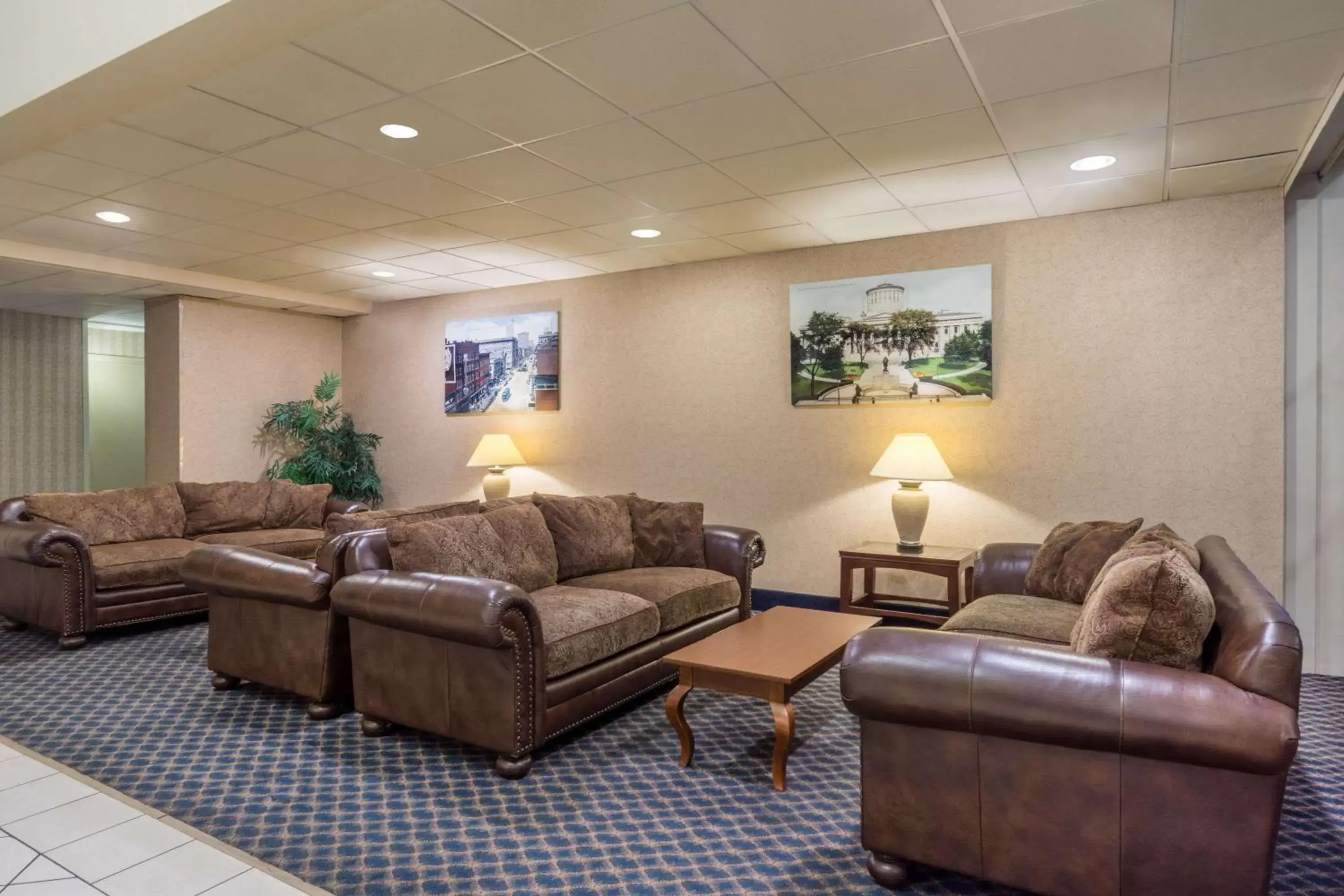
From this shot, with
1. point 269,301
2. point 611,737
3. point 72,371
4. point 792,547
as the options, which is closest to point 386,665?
point 611,737

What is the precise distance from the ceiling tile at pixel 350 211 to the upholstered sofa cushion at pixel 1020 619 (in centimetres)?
376

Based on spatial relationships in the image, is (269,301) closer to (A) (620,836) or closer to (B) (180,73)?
(B) (180,73)

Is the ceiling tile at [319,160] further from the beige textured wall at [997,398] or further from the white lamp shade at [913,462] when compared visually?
the white lamp shade at [913,462]

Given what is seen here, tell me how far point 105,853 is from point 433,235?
3870mm

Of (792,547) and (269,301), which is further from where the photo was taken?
(269,301)

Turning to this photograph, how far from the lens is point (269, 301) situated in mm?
7184

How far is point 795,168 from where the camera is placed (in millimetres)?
3934

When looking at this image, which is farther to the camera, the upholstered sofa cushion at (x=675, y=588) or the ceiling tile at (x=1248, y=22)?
the upholstered sofa cushion at (x=675, y=588)

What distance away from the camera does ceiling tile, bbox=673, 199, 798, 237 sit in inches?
181

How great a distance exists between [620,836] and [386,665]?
4.21 feet

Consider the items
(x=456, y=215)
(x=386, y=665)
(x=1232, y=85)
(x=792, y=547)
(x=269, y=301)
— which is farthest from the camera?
(x=269, y=301)

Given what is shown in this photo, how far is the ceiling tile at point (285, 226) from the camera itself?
476cm

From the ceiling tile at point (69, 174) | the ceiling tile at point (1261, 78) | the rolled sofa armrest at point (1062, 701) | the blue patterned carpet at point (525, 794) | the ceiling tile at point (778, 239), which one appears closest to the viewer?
the rolled sofa armrest at point (1062, 701)

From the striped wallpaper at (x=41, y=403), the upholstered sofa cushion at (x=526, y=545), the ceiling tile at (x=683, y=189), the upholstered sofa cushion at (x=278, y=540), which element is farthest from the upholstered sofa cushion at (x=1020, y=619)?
the striped wallpaper at (x=41, y=403)
